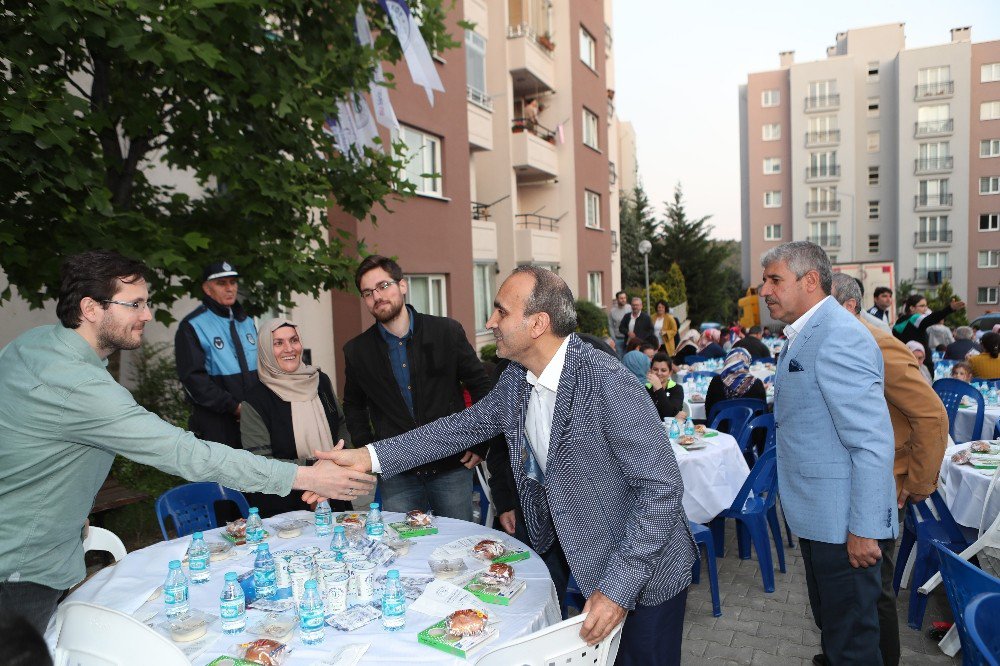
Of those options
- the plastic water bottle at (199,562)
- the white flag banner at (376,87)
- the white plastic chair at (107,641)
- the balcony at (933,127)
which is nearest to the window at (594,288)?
the white flag banner at (376,87)

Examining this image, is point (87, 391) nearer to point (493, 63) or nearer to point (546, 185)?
point (493, 63)

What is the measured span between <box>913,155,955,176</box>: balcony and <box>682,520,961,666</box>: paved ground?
49.2m

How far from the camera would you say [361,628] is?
7.66ft

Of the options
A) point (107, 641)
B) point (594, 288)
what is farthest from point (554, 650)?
point (594, 288)

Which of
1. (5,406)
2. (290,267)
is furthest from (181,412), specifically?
(5,406)

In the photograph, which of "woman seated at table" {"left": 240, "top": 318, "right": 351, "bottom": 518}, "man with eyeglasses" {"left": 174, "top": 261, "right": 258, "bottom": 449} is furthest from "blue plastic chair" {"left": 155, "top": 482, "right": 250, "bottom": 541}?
"man with eyeglasses" {"left": 174, "top": 261, "right": 258, "bottom": 449}

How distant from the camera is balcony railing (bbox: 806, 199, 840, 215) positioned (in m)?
47.1

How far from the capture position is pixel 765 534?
5.06 metres

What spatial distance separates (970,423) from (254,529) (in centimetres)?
731

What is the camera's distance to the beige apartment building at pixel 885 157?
145 ft

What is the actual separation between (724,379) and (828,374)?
5071mm

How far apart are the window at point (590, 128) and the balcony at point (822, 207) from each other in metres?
30.8

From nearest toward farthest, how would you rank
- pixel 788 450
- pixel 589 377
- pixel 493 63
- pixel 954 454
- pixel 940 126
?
pixel 589 377 < pixel 788 450 < pixel 954 454 < pixel 493 63 < pixel 940 126

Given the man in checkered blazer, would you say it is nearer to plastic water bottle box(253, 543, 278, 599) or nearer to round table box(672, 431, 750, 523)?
plastic water bottle box(253, 543, 278, 599)
